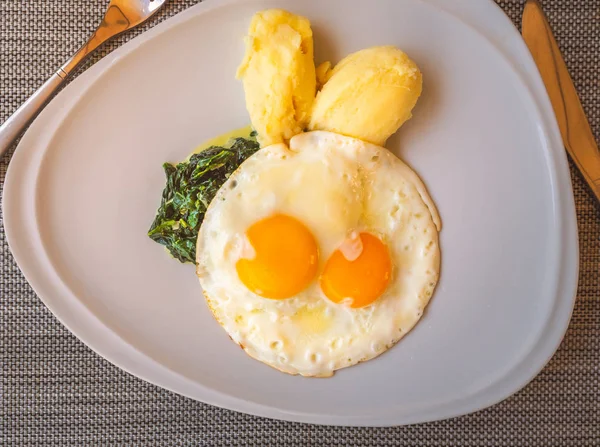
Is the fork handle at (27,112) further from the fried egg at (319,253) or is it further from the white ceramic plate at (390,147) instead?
the fried egg at (319,253)

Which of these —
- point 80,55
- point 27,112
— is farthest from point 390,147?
point 27,112

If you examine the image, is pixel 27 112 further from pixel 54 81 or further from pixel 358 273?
pixel 358 273

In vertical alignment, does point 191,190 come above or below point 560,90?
above

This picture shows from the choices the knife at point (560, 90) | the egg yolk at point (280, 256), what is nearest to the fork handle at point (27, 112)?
the egg yolk at point (280, 256)

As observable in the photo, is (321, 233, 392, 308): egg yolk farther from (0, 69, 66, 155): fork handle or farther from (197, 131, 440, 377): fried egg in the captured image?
(0, 69, 66, 155): fork handle

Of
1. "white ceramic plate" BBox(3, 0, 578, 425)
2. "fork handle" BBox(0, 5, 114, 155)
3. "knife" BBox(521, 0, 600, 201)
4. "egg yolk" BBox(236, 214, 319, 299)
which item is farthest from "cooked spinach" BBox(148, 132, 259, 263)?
"knife" BBox(521, 0, 600, 201)

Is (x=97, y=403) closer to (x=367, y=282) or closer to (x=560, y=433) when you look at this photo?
(x=367, y=282)

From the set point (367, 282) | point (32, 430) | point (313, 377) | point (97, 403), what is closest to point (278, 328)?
point (313, 377)

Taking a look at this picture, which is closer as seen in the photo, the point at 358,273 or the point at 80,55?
the point at 358,273
